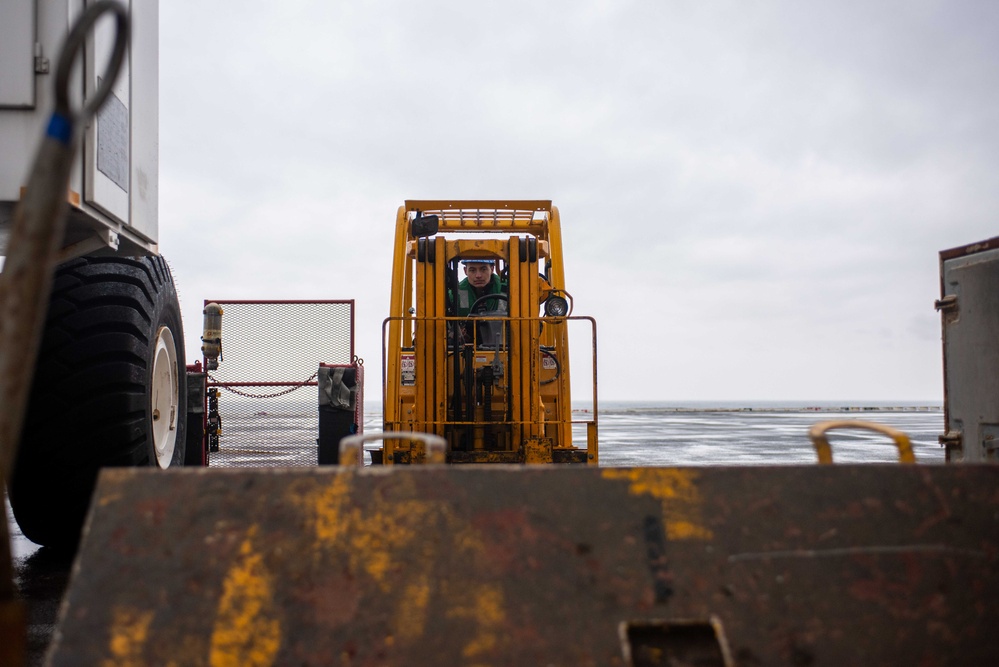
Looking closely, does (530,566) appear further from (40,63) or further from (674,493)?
(40,63)

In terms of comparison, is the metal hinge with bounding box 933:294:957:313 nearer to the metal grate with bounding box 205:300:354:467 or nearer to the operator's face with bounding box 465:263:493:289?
the operator's face with bounding box 465:263:493:289

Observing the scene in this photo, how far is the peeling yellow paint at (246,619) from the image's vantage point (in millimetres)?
1903

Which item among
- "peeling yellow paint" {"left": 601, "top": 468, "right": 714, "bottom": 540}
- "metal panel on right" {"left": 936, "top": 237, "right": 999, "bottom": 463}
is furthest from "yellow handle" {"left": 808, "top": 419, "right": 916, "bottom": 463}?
"metal panel on right" {"left": 936, "top": 237, "right": 999, "bottom": 463}

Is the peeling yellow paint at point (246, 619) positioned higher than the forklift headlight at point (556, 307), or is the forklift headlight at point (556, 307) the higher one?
the forklift headlight at point (556, 307)

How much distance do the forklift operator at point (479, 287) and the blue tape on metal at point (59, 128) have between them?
5.76 m

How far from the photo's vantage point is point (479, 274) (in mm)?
7387

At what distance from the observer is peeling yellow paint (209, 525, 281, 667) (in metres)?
1.90

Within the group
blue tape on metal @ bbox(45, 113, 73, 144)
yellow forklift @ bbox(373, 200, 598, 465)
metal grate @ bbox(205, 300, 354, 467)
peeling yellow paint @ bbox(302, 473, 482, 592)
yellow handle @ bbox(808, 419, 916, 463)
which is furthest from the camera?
metal grate @ bbox(205, 300, 354, 467)

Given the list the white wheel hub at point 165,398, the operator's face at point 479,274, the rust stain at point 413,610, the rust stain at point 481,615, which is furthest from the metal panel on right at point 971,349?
the white wheel hub at point 165,398

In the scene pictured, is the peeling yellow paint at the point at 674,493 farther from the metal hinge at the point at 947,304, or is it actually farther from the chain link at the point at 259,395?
the chain link at the point at 259,395

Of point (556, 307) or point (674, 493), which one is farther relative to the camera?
point (556, 307)

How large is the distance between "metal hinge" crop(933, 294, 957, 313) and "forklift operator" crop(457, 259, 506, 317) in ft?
11.8

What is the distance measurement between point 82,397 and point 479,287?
386 centimetres

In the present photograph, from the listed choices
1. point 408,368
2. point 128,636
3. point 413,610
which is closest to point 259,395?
point 408,368
